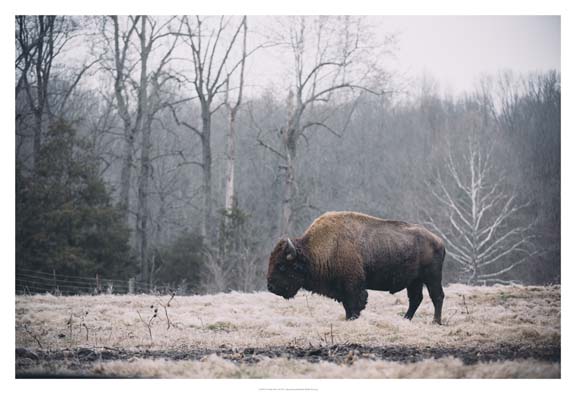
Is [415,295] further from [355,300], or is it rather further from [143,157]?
[143,157]

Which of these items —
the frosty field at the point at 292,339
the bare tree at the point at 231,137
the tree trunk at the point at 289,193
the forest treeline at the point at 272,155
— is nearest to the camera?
the frosty field at the point at 292,339

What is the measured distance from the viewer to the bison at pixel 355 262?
35.8ft

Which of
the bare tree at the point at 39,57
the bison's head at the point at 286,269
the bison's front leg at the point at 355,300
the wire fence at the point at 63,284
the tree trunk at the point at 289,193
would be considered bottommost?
the wire fence at the point at 63,284

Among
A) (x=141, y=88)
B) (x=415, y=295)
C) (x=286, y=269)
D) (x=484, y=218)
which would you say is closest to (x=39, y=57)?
(x=141, y=88)

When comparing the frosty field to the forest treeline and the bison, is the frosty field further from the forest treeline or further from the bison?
the forest treeline

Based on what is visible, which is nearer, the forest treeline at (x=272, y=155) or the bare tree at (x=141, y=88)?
the forest treeline at (x=272, y=155)

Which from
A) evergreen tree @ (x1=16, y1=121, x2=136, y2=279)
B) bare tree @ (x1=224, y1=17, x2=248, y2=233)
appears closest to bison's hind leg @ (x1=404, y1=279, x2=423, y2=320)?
evergreen tree @ (x1=16, y1=121, x2=136, y2=279)

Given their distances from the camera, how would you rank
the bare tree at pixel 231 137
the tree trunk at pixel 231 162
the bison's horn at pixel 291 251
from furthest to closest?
the tree trunk at pixel 231 162 < the bare tree at pixel 231 137 < the bison's horn at pixel 291 251

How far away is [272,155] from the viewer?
30.0m

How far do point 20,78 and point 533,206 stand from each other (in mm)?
16567

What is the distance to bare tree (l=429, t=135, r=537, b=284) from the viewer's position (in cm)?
2030

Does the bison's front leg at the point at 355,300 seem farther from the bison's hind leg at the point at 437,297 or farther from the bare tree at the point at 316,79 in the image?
the bare tree at the point at 316,79

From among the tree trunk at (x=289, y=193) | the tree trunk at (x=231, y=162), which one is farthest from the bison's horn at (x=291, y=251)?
the tree trunk at (x=231, y=162)

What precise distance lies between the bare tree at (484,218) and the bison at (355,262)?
825 centimetres
